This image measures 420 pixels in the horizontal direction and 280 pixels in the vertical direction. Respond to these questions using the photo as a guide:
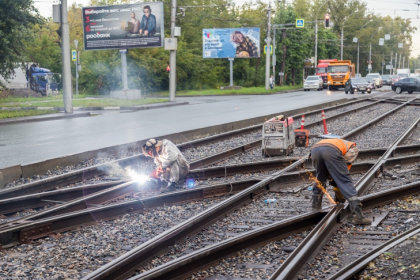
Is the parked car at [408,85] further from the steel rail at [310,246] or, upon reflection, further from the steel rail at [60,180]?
the steel rail at [310,246]

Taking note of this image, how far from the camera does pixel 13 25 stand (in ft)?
92.7

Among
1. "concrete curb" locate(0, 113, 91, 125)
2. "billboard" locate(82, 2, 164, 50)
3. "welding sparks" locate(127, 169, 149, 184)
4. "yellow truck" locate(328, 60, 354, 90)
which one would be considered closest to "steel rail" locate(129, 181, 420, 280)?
"welding sparks" locate(127, 169, 149, 184)

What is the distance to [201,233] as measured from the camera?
6.77 metres

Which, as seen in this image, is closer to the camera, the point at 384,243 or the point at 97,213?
the point at 384,243

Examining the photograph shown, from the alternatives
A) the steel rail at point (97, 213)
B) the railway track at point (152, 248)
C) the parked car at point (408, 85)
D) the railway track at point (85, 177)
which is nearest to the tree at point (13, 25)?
the railway track at point (85, 177)

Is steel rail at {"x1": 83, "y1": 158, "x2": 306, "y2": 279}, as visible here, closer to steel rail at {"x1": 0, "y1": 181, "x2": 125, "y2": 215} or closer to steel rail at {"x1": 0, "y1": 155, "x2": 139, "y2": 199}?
steel rail at {"x1": 0, "y1": 181, "x2": 125, "y2": 215}

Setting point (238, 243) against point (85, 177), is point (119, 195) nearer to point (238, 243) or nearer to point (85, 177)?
point (85, 177)

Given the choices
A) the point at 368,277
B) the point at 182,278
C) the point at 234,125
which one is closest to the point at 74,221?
the point at 182,278

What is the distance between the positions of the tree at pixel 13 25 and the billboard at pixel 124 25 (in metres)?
9.94

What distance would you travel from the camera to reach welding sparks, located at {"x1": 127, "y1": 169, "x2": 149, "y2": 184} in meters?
9.55

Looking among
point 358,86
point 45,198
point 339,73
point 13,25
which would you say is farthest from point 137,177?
point 339,73

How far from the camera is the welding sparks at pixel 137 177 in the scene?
955 centimetres

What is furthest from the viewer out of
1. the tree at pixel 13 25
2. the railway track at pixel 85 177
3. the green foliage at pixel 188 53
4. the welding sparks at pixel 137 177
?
the green foliage at pixel 188 53

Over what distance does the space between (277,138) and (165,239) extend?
23.6 ft
